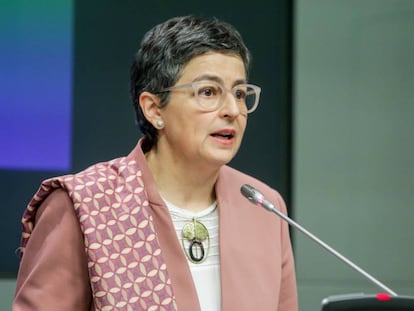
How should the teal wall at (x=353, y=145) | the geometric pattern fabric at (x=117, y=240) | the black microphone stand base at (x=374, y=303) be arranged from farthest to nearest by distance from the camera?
the teal wall at (x=353, y=145) < the geometric pattern fabric at (x=117, y=240) < the black microphone stand base at (x=374, y=303)

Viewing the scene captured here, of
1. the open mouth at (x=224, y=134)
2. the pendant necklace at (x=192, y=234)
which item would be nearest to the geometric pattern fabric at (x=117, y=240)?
the pendant necklace at (x=192, y=234)

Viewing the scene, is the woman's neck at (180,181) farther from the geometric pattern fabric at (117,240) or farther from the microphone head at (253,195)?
the microphone head at (253,195)

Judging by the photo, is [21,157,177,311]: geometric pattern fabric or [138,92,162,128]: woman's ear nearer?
[21,157,177,311]: geometric pattern fabric

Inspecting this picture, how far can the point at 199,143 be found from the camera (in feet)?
5.80

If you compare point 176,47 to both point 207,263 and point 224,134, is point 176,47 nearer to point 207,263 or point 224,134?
point 224,134

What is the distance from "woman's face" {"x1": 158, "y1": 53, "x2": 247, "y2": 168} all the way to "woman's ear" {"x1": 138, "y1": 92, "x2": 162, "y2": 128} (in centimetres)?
5

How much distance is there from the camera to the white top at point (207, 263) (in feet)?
5.77

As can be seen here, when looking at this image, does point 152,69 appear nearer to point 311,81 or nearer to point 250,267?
point 250,267

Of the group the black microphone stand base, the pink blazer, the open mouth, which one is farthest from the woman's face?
the black microphone stand base

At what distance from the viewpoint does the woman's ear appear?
1.84 m

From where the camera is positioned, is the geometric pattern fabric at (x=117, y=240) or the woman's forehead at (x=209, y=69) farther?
the woman's forehead at (x=209, y=69)

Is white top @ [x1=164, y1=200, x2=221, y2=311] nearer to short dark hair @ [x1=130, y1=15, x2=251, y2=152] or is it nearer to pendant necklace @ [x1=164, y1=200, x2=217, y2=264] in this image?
pendant necklace @ [x1=164, y1=200, x2=217, y2=264]

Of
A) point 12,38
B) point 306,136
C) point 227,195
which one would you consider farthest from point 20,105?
point 227,195

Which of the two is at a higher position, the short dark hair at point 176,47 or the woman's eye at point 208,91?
the short dark hair at point 176,47
